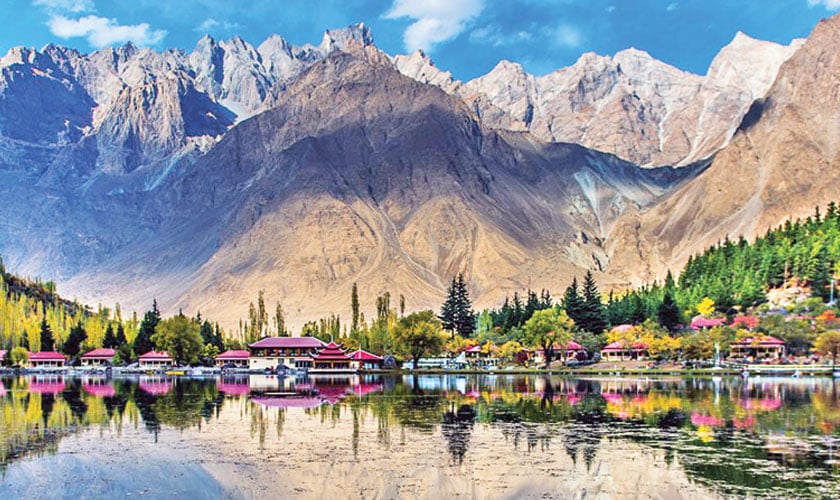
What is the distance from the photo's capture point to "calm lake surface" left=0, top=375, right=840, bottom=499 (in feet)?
118

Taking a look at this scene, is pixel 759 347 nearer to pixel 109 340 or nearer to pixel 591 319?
pixel 591 319

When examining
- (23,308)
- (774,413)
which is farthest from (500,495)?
(23,308)

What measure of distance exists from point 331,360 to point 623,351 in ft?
148

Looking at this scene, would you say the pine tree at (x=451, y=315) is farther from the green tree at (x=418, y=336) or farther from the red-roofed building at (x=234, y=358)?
the red-roofed building at (x=234, y=358)

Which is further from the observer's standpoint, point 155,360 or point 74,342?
point 74,342

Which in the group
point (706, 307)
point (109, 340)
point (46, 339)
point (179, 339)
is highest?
point (706, 307)

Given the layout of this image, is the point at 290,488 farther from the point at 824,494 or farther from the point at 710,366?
the point at 710,366

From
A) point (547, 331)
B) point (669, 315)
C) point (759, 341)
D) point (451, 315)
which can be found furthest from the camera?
point (451, 315)

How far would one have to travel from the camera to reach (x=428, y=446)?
152 feet

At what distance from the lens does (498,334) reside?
16200 centimetres

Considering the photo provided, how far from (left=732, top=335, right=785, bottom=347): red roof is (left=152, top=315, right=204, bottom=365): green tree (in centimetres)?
8576

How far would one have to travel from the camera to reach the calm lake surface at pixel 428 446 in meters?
36.0

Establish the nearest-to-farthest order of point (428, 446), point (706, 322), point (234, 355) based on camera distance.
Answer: point (428, 446), point (706, 322), point (234, 355)

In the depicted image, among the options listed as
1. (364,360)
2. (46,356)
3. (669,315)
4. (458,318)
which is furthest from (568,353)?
(46,356)
